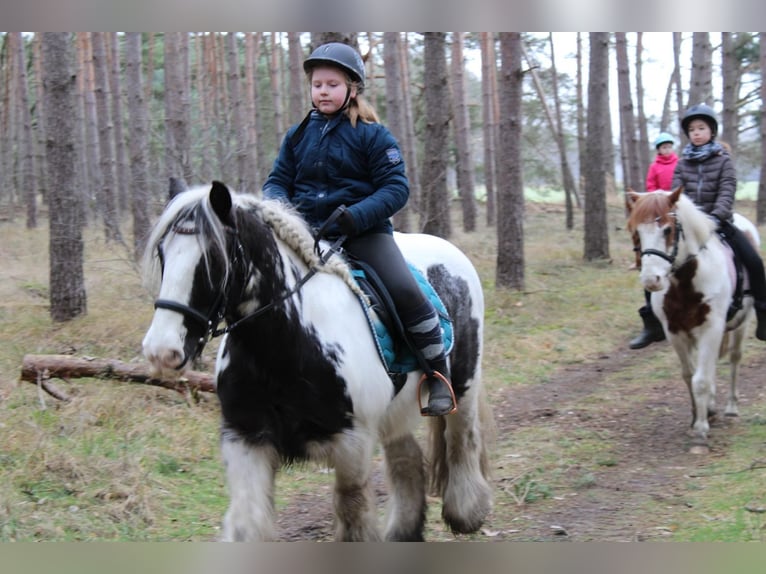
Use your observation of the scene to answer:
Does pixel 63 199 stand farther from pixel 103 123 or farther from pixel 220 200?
pixel 103 123

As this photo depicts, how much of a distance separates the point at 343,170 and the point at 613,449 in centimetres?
434

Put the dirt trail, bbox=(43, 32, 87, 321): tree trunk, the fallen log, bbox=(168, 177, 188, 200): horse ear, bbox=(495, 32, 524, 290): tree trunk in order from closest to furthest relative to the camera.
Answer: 1. bbox=(168, 177, 188, 200): horse ear
2. the dirt trail
3. the fallen log
4. bbox=(43, 32, 87, 321): tree trunk
5. bbox=(495, 32, 524, 290): tree trunk

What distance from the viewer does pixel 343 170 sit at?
14.0 ft

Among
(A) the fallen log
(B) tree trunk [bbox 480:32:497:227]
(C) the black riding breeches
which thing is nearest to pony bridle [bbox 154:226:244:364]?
(C) the black riding breeches

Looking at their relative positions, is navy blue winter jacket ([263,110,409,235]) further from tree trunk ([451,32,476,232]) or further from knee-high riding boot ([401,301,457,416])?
tree trunk ([451,32,476,232])

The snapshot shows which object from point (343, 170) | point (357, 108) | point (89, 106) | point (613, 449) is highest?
point (89, 106)

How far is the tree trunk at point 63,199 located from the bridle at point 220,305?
702 centimetres

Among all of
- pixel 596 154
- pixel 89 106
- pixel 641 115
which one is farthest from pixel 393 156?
pixel 641 115

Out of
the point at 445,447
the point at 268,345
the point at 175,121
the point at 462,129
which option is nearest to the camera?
the point at 268,345

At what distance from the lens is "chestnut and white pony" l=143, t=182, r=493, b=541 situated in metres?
3.33

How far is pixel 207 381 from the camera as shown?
7492 mm

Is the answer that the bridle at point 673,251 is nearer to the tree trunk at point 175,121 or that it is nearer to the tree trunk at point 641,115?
the tree trunk at point 175,121

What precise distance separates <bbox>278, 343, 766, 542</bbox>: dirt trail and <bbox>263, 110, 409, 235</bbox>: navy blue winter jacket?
7.38ft
